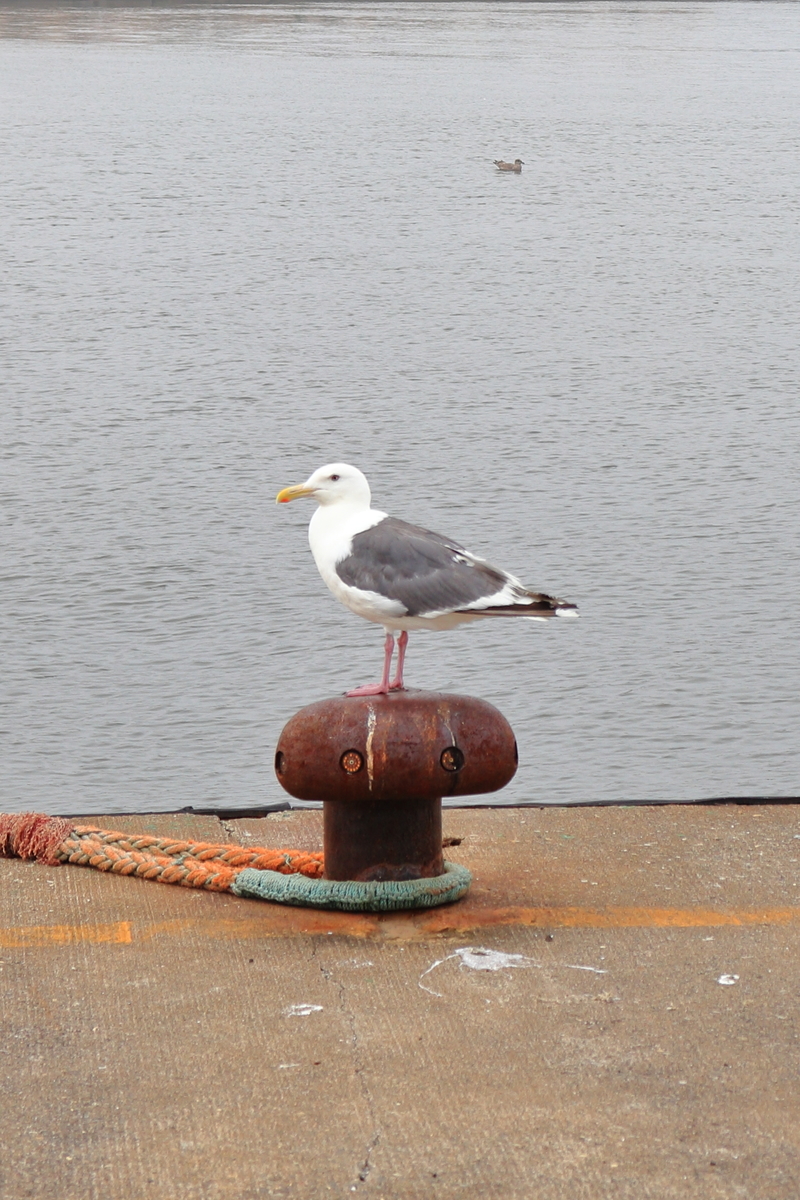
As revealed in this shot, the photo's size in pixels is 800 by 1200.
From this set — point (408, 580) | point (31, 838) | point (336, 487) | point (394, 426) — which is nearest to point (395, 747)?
point (408, 580)

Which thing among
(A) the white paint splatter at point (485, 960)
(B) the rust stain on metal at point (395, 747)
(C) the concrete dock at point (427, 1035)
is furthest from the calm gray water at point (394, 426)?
(A) the white paint splatter at point (485, 960)

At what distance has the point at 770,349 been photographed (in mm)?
17266

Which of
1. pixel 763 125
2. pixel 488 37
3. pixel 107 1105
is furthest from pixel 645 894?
pixel 488 37

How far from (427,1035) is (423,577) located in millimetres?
1421

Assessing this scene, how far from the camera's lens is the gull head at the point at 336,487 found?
5.21 meters

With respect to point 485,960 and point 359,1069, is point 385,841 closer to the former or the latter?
point 485,960

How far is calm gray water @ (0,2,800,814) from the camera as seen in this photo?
9.11 m

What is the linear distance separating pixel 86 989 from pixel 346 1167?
1142mm

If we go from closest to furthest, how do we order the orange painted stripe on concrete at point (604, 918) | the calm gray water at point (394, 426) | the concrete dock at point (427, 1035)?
the concrete dock at point (427, 1035) < the orange painted stripe on concrete at point (604, 918) < the calm gray water at point (394, 426)

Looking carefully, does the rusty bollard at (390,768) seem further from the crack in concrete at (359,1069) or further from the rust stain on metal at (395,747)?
the crack in concrete at (359,1069)

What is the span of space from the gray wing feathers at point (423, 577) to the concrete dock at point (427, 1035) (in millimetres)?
931

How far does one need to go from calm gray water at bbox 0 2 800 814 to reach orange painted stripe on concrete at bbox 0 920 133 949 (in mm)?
3104

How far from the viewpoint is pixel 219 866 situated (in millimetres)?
5242

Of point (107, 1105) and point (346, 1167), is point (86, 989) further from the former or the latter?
point (346, 1167)
